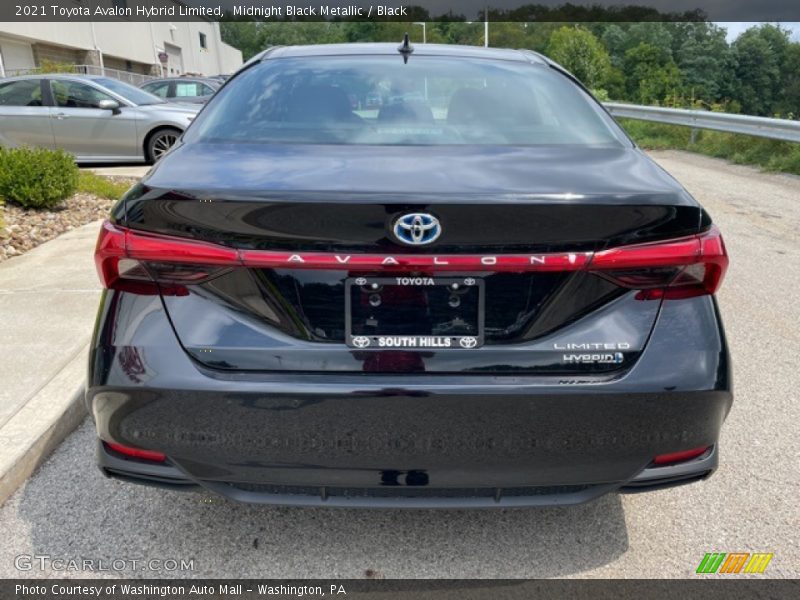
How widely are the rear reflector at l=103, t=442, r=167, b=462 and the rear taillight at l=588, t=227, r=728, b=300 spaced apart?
136 centimetres

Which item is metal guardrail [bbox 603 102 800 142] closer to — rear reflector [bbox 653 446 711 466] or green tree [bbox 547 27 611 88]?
rear reflector [bbox 653 446 711 466]

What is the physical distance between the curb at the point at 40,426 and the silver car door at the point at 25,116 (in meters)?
9.09

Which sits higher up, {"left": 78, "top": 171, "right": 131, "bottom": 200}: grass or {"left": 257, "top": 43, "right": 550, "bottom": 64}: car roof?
{"left": 257, "top": 43, "right": 550, "bottom": 64}: car roof

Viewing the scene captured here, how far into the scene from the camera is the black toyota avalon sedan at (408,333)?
188 centimetres

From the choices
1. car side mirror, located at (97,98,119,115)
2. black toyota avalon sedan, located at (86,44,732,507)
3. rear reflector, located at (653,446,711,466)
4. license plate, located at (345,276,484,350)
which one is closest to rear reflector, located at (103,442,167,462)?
black toyota avalon sedan, located at (86,44,732,507)

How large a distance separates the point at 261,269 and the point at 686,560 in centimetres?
175

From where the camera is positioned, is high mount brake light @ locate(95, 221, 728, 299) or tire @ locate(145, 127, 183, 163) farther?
tire @ locate(145, 127, 183, 163)

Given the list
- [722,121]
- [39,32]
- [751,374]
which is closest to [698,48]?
[39,32]

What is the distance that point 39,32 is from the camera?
30.5m

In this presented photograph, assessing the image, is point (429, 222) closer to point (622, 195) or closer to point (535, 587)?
point (622, 195)

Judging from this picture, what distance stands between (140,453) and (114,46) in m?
44.8

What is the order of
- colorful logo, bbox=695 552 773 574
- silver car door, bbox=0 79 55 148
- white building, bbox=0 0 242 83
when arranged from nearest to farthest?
colorful logo, bbox=695 552 773 574 < silver car door, bbox=0 79 55 148 < white building, bbox=0 0 242 83

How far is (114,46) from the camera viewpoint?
135ft

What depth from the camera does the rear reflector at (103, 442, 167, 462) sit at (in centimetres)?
206
